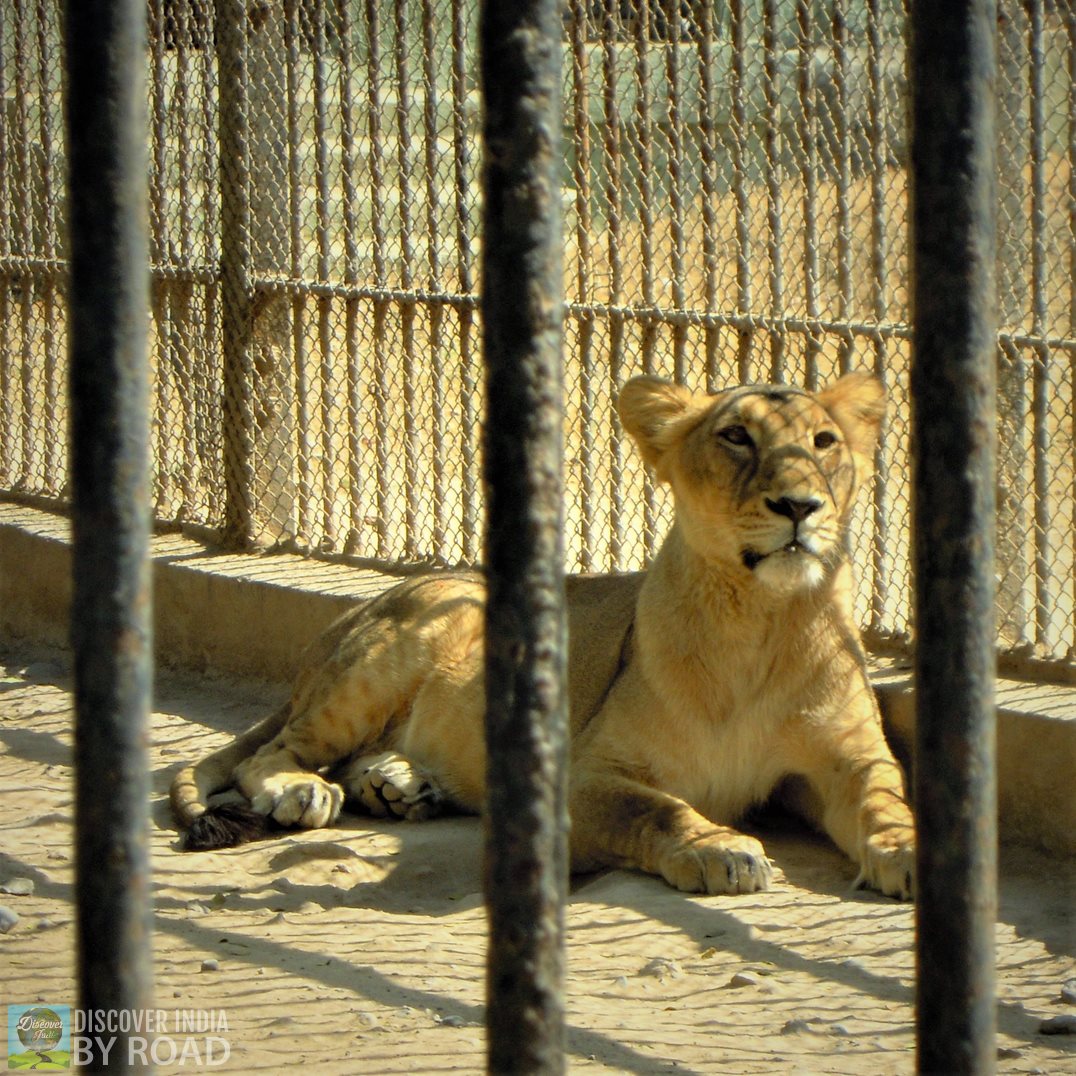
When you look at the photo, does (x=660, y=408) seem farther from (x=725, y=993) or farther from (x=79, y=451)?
(x=79, y=451)

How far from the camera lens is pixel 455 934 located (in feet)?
12.1

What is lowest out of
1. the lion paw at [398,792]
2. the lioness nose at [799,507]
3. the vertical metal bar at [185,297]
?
the lion paw at [398,792]

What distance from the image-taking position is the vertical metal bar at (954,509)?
1233 mm

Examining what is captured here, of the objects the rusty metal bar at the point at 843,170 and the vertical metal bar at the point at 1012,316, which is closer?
the vertical metal bar at the point at 1012,316

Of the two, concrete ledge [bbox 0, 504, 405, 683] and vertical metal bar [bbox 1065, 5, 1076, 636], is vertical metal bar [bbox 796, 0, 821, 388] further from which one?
concrete ledge [bbox 0, 504, 405, 683]

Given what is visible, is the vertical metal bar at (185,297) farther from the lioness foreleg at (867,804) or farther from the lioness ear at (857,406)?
the lioness foreleg at (867,804)

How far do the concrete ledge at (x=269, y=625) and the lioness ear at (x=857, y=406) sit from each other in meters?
0.72

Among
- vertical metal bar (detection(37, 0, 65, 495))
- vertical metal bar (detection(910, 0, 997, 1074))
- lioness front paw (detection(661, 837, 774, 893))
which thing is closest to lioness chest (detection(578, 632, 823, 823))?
lioness front paw (detection(661, 837, 774, 893))

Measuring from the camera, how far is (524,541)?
3.99ft

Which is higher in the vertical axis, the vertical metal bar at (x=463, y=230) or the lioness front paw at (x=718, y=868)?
the vertical metal bar at (x=463, y=230)

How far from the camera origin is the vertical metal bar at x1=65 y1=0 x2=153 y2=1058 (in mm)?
1164

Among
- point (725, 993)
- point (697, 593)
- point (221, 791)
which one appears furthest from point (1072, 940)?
point (221, 791)

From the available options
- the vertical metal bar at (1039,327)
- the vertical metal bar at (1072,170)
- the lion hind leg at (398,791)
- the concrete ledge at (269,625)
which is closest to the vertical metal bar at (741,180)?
the vertical metal bar at (1039,327)

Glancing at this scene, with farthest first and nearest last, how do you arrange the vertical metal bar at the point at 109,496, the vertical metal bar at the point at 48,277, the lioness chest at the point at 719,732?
1. the vertical metal bar at the point at 48,277
2. the lioness chest at the point at 719,732
3. the vertical metal bar at the point at 109,496
